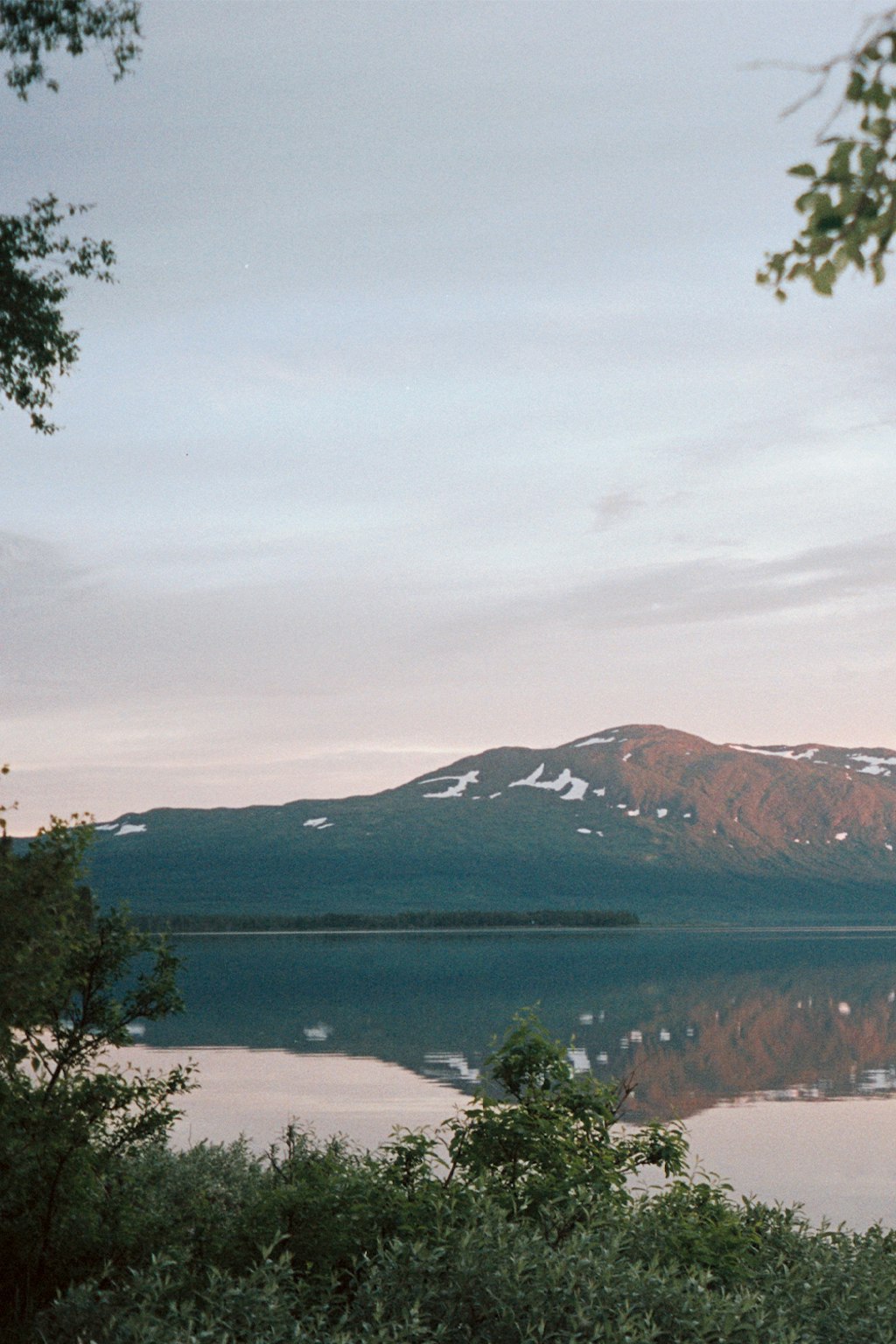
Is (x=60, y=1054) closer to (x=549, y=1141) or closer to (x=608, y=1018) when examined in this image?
(x=549, y=1141)

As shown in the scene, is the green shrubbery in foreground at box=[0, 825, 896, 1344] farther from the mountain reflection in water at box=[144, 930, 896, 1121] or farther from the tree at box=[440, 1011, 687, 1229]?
the mountain reflection in water at box=[144, 930, 896, 1121]

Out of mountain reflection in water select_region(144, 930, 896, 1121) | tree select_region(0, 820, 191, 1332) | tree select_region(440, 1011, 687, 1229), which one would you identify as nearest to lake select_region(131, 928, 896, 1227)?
mountain reflection in water select_region(144, 930, 896, 1121)

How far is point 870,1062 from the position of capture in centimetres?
7356

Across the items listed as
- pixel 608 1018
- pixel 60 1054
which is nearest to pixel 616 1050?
pixel 608 1018

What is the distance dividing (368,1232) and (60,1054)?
442 cm

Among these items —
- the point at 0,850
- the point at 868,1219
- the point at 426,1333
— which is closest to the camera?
the point at 426,1333

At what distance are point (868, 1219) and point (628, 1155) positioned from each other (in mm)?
19625

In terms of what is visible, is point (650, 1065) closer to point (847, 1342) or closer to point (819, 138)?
point (847, 1342)

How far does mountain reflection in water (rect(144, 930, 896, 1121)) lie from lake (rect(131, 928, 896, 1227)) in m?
0.28

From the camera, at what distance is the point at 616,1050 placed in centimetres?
7525

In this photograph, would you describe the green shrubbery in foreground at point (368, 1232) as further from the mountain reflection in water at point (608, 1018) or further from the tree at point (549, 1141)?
the mountain reflection in water at point (608, 1018)

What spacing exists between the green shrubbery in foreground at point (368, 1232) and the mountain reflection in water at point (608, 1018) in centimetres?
1946

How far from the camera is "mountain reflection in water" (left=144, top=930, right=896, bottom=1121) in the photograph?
2655 inches

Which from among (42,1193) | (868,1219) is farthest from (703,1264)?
(868,1219)
